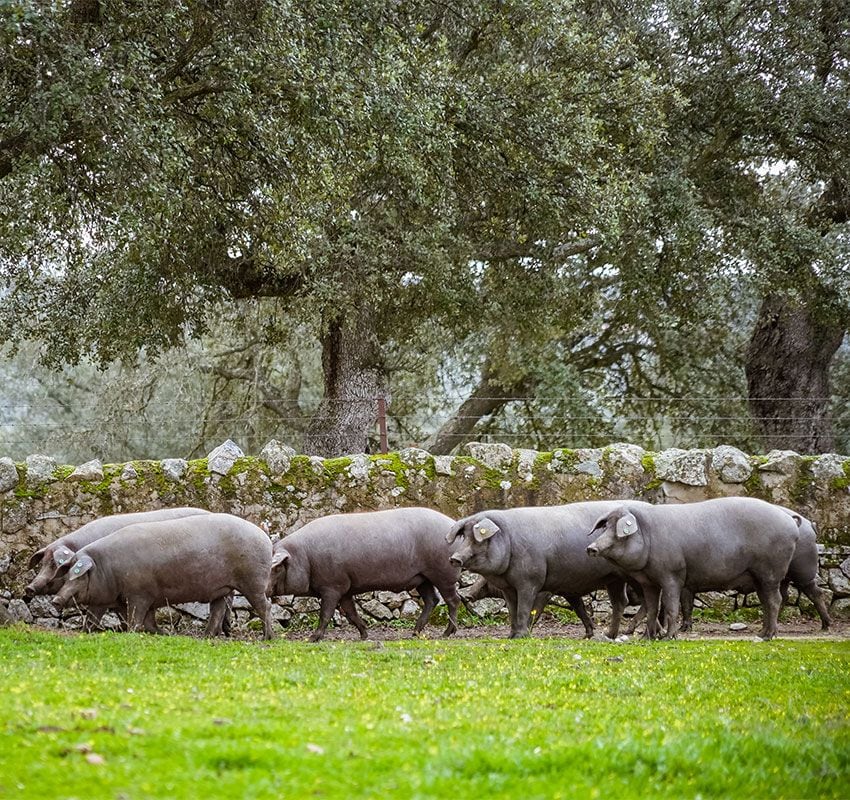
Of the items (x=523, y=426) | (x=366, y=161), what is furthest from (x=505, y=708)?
(x=523, y=426)

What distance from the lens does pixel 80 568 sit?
13031 millimetres

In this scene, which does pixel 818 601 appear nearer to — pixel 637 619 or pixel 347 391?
pixel 637 619

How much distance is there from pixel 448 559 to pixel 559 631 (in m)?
2.09

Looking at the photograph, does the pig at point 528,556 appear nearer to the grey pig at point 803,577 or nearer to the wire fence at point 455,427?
the grey pig at point 803,577

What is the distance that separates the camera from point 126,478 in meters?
16.6

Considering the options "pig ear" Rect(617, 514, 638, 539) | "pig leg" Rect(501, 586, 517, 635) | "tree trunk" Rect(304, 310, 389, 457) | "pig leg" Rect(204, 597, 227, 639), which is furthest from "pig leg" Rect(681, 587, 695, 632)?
"tree trunk" Rect(304, 310, 389, 457)

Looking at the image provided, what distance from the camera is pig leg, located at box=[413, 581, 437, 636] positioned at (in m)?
14.7

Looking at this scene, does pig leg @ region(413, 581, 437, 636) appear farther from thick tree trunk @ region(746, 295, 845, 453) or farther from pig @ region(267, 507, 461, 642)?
thick tree trunk @ region(746, 295, 845, 453)

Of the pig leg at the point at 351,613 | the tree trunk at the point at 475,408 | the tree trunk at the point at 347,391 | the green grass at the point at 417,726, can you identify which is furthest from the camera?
the tree trunk at the point at 475,408

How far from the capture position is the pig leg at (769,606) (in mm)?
13758

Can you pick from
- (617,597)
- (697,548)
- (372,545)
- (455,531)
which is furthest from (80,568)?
(697,548)

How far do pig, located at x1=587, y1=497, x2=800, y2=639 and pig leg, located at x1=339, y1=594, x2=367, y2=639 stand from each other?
10.3 ft

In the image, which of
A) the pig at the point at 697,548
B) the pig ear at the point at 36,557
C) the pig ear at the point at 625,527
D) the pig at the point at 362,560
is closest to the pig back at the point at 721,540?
the pig at the point at 697,548

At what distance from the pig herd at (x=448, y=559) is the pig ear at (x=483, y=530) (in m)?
0.01
